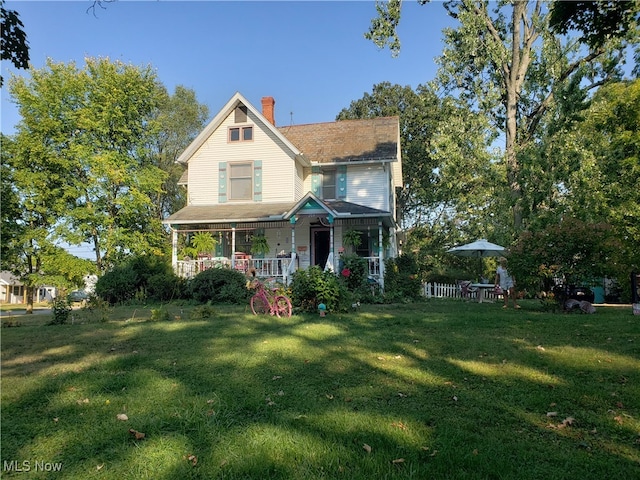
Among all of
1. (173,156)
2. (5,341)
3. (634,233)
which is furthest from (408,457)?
(173,156)

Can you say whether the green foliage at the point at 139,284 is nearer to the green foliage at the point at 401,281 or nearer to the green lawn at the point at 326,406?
the green foliage at the point at 401,281

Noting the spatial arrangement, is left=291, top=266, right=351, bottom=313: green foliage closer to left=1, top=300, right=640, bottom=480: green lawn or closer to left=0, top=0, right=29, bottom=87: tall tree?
left=1, top=300, right=640, bottom=480: green lawn

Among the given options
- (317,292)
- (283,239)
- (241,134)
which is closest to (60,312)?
(317,292)

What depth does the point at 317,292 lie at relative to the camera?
34.9 ft

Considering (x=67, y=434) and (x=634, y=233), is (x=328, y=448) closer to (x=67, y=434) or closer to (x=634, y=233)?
(x=67, y=434)

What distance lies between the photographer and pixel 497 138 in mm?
20156

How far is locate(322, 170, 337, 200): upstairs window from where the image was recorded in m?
20.3

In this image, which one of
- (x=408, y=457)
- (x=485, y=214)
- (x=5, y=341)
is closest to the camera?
(x=408, y=457)

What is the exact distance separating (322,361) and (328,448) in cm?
252

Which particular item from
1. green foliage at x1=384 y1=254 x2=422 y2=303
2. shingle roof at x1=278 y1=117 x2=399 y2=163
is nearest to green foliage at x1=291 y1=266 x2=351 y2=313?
green foliage at x1=384 y1=254 x2=422 y2=303

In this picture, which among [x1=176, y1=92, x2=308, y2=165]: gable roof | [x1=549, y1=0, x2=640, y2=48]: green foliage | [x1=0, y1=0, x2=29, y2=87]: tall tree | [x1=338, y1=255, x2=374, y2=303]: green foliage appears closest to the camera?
[x1=549, y1=0, x2=640, y2=48]: green foliage

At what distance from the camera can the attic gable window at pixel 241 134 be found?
19.9 meters
